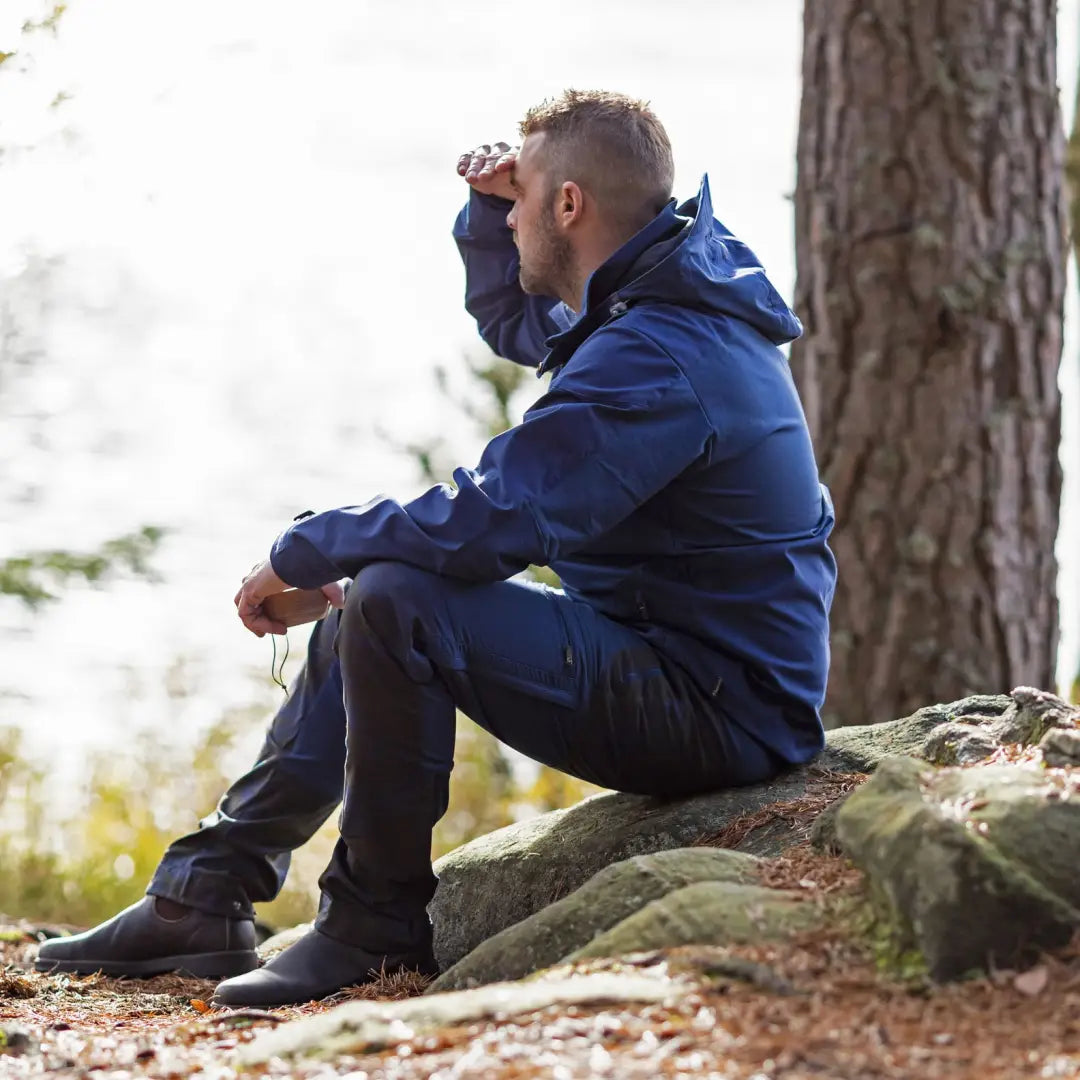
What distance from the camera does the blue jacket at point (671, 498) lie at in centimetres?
284

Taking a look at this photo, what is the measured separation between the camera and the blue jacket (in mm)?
2842

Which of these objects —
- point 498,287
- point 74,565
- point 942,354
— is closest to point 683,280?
point 498,287

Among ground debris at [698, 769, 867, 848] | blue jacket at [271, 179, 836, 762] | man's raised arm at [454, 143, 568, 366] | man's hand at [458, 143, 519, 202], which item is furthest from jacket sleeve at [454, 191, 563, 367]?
ground debris at [698, 769, 867, 848]

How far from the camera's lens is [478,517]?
9.20 ft

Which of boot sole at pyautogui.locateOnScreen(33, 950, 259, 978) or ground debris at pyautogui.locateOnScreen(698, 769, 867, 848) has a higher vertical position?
ground debris at pyautogui.locateOnScreen(698, 769, 867, 848)

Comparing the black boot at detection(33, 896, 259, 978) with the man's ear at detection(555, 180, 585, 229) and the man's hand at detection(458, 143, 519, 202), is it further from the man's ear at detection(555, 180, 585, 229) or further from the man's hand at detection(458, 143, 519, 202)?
the man's hand at detection(458, 143, 519, 202)

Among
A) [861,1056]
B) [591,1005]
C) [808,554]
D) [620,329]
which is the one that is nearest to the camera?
[861,1056]

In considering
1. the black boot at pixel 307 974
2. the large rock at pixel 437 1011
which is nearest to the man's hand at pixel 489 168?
the black boot at pixel 307 974

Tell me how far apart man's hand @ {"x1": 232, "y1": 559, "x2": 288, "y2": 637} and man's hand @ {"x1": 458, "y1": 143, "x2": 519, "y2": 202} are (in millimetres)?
1439

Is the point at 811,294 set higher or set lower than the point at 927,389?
higher

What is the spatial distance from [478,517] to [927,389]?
2721 mm

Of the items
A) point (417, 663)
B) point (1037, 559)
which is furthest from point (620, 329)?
point (1037, 559)

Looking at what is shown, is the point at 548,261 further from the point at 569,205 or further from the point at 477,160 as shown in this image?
A: the point at 477,160

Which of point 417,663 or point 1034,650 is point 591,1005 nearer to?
point 417,663
